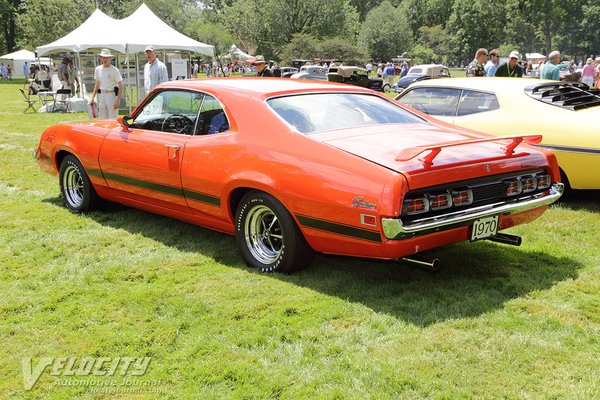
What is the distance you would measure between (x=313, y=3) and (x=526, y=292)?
2935 inches

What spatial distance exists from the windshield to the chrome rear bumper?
1.11 meters

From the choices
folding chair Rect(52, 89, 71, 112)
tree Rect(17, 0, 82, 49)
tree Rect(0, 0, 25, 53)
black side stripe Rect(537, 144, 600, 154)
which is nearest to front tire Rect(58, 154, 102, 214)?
black side stripe Rect(537, 144, 600, 154)

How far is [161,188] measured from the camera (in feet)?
17.0

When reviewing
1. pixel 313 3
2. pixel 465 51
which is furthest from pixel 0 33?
pixel 465 51

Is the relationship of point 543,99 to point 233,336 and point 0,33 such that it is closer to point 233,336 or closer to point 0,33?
point 233,336

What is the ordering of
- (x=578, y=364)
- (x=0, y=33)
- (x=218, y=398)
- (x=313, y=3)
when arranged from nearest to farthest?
1. (x=218, y=398)
2. (x=578, y=364)
3. (x=0, y=33)
4. (x=313, y=3)

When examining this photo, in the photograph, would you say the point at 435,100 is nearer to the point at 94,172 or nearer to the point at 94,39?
the point at 94,172

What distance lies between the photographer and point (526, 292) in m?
4.12

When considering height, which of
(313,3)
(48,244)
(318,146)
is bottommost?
(48,244)

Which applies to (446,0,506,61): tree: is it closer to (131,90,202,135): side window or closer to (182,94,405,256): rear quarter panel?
(131,90,202,135): side window

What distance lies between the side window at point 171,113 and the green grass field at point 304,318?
1.01 m

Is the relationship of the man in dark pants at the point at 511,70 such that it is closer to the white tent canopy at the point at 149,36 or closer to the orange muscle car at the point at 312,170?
the orange muscle car at the point at 312,170

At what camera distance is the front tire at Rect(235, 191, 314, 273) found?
4.24 m

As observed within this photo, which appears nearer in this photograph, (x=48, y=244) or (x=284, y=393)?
(x=284, y=393)
